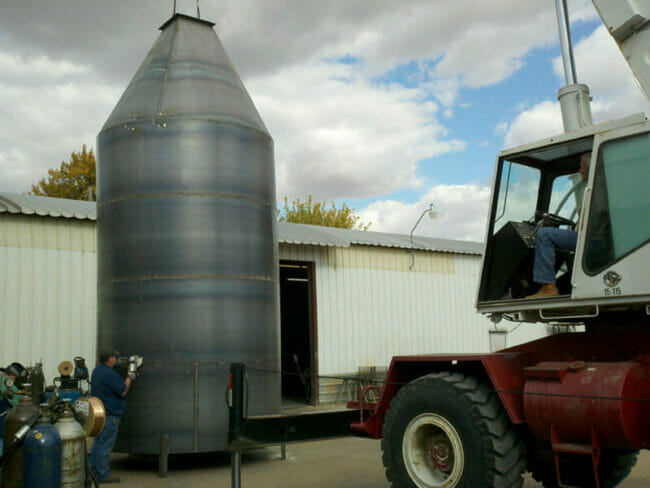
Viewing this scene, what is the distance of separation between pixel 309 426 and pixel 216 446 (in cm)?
296

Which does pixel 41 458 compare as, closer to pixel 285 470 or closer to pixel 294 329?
pixel 285 470

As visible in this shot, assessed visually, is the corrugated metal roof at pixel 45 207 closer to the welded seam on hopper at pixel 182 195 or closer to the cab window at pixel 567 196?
the welded seam on hopper at pixel 182 195

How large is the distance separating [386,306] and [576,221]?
12181 millimetres

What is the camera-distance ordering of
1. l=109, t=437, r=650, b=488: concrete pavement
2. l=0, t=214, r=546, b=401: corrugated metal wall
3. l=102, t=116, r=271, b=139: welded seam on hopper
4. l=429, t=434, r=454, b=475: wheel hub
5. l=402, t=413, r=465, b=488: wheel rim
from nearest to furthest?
1. l=402, t=413, r=465, b=488: wheel rim
2. l=429, t=434, r=454, b=475: wheel hub
3. l=109, t=437, r=650, b=488: concrete pavement
4. l=102, t=116, r=271, b=139: welded seam on hopper
5. l=0, t=214, r=546, b=401: corrugated metal wall

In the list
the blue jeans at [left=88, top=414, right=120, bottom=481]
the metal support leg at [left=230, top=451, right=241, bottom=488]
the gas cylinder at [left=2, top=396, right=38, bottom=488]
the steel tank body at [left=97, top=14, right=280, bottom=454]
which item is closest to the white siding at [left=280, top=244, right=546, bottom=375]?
the steel tank body at [left=97, top=14, right=280, bottom=454]

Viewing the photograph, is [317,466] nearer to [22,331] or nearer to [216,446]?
[216,446]

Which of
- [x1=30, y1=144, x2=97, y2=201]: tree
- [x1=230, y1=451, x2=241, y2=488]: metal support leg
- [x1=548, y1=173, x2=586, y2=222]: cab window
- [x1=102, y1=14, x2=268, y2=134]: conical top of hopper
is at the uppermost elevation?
[x1=30, y1=144, x2=97, y2=201]: tree

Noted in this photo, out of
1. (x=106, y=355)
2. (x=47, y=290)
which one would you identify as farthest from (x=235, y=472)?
(x=47, y=290)

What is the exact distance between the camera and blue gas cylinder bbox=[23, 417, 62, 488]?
242 inches

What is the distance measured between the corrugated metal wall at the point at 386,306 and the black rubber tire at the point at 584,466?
9.93 m

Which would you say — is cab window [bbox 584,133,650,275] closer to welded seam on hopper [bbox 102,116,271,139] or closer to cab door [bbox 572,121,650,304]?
cab door [bbox 572,121,650,304]

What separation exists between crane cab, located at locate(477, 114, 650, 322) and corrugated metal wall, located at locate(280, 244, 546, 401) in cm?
1001

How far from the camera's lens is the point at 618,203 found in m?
5.53

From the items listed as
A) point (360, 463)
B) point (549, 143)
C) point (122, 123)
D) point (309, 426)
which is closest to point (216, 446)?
point (360, 463)
